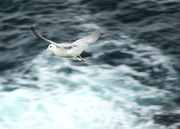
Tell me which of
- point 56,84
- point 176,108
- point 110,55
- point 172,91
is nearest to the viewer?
point 176,108

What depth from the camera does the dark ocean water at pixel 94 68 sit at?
27.5 ft

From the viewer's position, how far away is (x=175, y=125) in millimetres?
7758

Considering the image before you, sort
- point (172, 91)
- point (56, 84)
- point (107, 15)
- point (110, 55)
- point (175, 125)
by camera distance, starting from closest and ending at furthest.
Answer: point (175, 125) < point (172, 91) < point (56, 84) < point (110, 55) < point (107, 15)

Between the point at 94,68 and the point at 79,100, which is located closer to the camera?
the point at 79,100

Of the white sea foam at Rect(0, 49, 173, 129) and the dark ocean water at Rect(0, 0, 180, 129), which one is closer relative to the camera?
the white sea foam at Rect(0, 49, 173, 129)

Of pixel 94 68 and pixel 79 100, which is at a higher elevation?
pixel 94 68

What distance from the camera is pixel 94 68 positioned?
10.1 m

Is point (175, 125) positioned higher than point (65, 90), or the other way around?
point (65, 90)

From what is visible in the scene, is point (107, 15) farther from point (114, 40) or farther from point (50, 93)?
point (50, 93)

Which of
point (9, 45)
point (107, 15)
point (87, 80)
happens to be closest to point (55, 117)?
point (87, 80)

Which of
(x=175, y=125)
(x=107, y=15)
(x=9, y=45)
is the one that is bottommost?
(x=175, y=125)

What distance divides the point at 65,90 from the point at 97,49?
2.37 metres

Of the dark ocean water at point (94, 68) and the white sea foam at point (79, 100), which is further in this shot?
the dark ocean water at point (94, 68)

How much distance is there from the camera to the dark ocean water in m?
8.38
